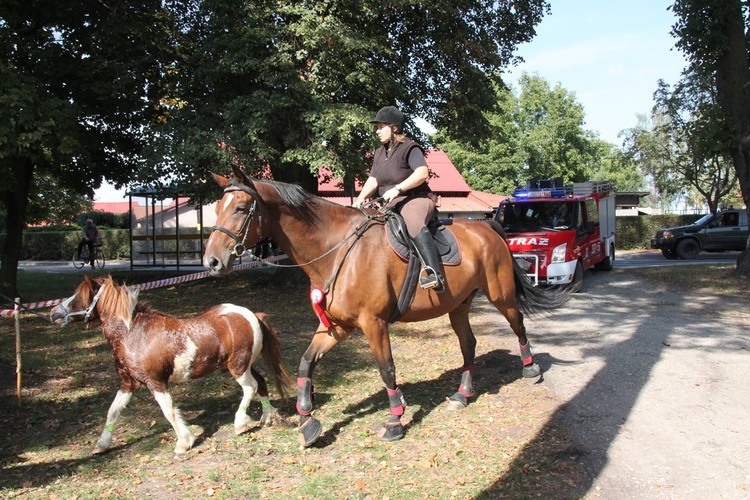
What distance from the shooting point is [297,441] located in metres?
5.29

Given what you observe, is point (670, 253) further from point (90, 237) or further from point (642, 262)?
point (90, 237)

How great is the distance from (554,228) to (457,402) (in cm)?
924

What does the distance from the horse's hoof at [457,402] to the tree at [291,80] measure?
20.1 feet

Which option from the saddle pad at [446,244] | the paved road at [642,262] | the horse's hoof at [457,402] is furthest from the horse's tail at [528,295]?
the paved road at [642,262]

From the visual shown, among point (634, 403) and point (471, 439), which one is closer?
point (471, 439)

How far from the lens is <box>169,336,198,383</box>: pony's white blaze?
512 centimetres

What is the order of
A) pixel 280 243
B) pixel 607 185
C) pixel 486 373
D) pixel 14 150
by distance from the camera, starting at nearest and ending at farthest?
pixel 280 243
pixel 486 373
pixel 14 150
pixel 607 185

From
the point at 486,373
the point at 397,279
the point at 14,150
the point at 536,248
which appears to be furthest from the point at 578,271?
the point at 14,150

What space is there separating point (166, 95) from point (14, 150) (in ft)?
15.5

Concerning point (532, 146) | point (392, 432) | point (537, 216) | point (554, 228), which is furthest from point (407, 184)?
point (532, 146)

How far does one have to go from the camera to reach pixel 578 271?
1455 centimetres

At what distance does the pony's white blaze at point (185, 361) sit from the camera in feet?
16.8

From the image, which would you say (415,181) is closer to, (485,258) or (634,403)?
(485,258)

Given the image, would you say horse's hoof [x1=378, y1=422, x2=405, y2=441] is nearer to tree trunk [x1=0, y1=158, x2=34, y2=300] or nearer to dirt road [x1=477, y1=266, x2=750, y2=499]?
dirt road [x1=477, y1=266, x2=750, y2=499]
